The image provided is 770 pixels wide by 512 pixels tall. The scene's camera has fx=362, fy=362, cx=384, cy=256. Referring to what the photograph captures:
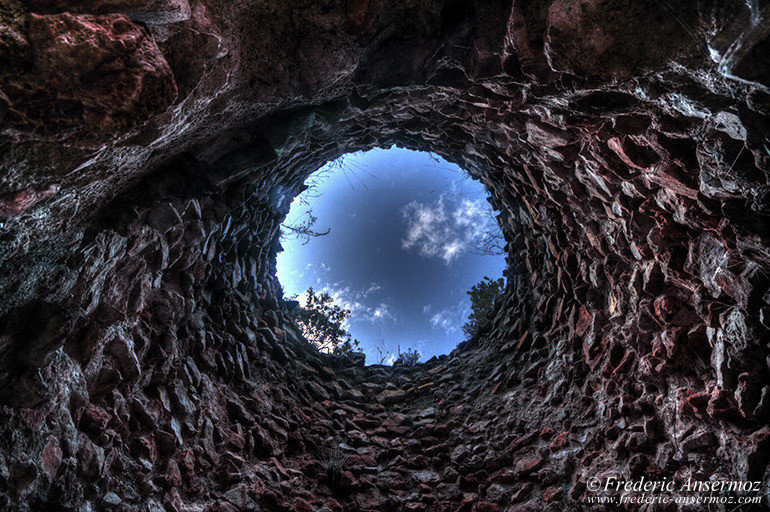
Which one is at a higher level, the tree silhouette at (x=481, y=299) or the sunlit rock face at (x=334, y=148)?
the tree silhouette at (x=481, y=299)

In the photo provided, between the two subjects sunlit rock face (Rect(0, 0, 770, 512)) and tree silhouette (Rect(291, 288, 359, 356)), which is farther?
tree silhouette (Rect(291, 288, 359, 356))

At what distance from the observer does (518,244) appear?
21.8 ft

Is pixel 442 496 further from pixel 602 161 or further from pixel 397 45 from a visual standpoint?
pixel 397 45

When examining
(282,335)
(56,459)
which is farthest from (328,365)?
(56,459)

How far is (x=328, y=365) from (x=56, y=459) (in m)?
4.85

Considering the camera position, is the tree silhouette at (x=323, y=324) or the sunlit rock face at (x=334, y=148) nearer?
the sunlit rock face at (x=334, y=148)

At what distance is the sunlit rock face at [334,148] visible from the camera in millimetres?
1729

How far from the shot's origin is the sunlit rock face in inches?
68.1

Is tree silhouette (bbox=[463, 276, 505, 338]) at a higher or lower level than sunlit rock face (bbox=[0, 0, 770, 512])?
higher

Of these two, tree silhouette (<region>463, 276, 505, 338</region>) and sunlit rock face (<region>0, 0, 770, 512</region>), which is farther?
tree silhouette (<region>463, 276, 505, 338</region>)

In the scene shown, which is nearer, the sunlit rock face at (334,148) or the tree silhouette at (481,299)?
the sunlit rock face at (334,148)

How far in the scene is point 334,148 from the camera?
562 centimetres

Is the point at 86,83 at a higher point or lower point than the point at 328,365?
lower

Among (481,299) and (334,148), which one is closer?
(334,148)
